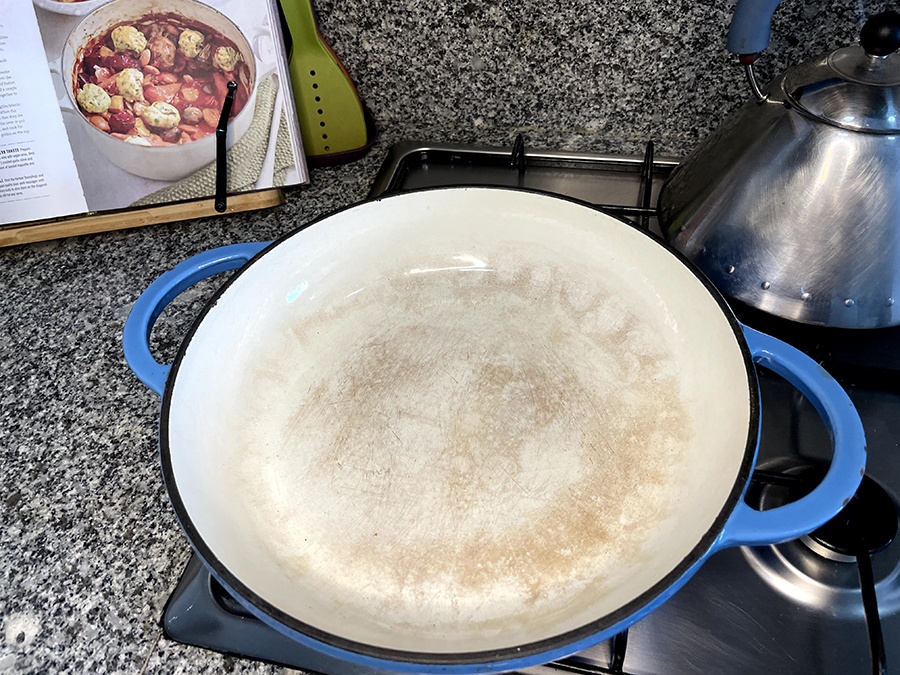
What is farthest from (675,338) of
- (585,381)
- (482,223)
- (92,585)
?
(92,585)

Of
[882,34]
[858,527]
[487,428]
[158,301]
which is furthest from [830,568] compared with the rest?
[158,301]

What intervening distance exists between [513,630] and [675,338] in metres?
0.23

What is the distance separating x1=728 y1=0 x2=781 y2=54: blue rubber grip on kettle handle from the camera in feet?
1.48

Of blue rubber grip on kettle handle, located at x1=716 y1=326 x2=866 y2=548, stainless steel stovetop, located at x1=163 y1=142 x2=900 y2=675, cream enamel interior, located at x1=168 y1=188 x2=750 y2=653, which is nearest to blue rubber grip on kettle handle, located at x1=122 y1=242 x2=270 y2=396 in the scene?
cream enamel interior, located at x1=168 y1=188 x2=750 y2=653

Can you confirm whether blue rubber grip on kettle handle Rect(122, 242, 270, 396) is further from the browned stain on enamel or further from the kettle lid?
the kettle lid

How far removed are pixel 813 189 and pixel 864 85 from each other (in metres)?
0.07

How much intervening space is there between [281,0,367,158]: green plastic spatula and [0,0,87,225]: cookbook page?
0.69ft

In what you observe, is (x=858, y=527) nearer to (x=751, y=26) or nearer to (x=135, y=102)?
(x=751, y=26)

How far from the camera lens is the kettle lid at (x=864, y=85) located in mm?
417

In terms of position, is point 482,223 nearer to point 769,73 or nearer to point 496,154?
point 496,154

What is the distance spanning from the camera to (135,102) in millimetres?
585

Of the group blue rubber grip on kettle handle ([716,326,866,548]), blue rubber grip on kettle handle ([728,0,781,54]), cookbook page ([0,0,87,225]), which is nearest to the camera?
blue rubber grip on kettle handle ([716,326,866,548])

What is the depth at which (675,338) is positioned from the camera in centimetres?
48

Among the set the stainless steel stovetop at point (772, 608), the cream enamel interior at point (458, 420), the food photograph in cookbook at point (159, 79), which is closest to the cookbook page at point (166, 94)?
the food photograph in cookbook at point (159, 79)
